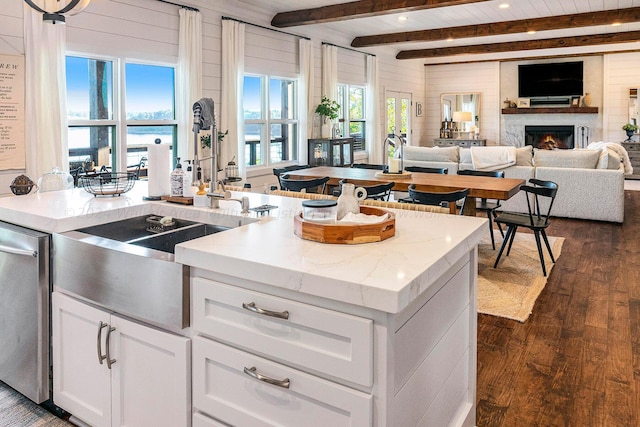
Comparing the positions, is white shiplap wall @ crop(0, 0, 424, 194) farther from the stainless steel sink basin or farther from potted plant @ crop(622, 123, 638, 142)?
potted plant @ crop(622, 123, 638, 142)

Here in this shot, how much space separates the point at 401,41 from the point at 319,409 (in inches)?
323

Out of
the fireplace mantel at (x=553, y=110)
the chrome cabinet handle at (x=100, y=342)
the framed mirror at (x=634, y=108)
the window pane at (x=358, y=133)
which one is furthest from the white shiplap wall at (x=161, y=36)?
the framed mirror at (x=634, y=108)

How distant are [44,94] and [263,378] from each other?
4078mm

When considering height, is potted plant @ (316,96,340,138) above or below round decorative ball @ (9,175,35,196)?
above

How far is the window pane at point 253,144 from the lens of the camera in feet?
23.0

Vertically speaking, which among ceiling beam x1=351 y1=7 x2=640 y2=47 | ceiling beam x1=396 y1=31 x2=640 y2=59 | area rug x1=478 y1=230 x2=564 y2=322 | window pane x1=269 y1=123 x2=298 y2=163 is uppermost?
ceiling beam x1=396 y1=31 x2=640 y2=59

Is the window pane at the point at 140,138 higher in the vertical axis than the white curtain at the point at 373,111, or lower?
lower

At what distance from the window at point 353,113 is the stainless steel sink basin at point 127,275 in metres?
7.19

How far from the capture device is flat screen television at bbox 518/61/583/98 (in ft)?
36.3

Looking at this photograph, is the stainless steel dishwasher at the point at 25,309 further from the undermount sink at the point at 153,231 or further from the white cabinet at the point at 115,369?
the undermount sink at the point at 153,231

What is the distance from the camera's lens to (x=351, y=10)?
6.50 metres

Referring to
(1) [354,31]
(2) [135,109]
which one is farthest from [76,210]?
(1) [354,31]

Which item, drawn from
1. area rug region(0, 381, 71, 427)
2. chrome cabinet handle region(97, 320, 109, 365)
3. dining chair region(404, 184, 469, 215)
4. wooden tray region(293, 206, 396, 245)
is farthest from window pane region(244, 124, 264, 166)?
wooden tray region(293, 206, 396, 245)

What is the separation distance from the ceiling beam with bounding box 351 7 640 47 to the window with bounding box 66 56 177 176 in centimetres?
443
